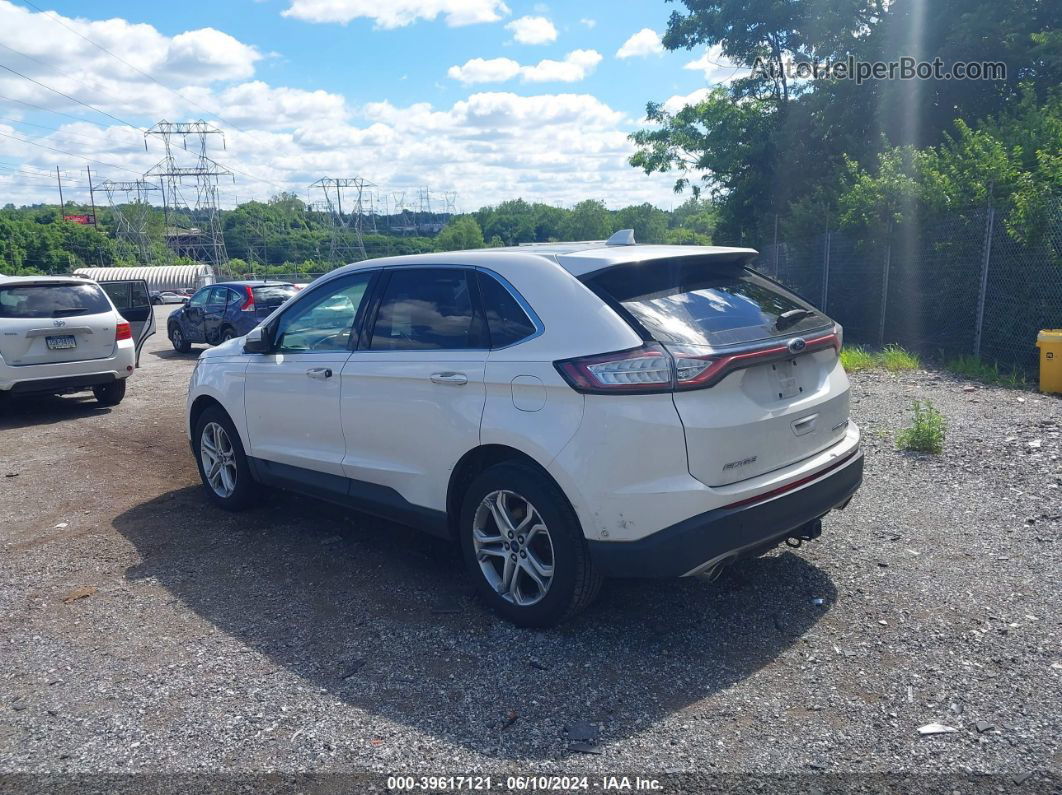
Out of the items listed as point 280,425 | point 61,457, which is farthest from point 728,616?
point 61,457

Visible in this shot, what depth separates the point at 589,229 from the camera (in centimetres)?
2514

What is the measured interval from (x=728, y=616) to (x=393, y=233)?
37.4 meters

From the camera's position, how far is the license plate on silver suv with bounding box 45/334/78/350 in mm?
10273

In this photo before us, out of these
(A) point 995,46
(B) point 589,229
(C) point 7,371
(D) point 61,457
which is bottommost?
(D) point 61,457

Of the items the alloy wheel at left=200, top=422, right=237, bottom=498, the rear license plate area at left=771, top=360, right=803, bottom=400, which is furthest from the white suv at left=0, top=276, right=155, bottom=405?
the rear license plate area at left=771, top=360, right=803, bottom=400

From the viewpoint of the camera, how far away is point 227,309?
63.4 ft

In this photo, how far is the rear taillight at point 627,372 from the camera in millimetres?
3568

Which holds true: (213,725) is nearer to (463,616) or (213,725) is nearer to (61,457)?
(463,616)

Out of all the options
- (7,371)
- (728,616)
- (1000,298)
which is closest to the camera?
(728,616)

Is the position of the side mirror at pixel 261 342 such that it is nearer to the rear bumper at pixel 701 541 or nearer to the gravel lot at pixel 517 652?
the gravel lot at pixel 517 652

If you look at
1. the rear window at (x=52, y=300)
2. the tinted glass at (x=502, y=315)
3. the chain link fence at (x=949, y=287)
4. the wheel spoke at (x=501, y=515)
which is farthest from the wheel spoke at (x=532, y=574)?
the chain link fence at (x=949, y=287)

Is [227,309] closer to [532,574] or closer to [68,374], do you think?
[68,374]

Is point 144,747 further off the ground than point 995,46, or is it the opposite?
point 995,46

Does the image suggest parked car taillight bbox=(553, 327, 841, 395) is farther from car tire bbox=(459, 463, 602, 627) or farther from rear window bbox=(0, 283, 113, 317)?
rear window bbox=(0, 283, 113, 317)
